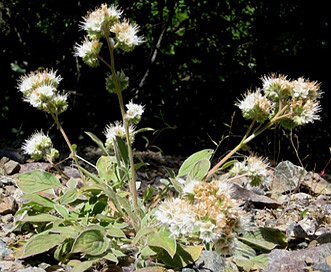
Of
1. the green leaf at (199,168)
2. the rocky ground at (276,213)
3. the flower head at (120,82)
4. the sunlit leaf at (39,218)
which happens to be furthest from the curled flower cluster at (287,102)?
the sunlit leaf at (39,218)

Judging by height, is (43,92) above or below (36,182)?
above

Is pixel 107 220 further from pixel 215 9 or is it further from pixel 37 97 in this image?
pixel 215 9

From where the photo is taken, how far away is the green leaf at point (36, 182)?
2.88m

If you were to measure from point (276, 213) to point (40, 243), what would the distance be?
148cm

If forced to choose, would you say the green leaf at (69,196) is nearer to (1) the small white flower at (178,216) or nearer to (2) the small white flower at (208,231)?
(1) the small white flower at (178,216)

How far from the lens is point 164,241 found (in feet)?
8.05

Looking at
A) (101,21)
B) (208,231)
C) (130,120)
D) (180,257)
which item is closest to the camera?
(208,231)

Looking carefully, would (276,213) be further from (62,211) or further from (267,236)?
(62,211)

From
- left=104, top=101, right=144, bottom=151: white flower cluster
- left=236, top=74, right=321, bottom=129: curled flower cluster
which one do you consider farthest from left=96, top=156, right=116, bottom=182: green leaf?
left=236, top=74, right=321, bottom=129: curled flower cluster

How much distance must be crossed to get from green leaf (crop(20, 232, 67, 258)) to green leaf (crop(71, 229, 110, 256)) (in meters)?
0.17

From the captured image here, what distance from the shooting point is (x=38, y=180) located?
9.64 ft

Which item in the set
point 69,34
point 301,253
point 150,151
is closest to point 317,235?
point 301,253

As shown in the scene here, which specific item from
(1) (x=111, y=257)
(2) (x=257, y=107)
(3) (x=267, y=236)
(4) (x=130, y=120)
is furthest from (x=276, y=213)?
(1) (x=111, y=257)

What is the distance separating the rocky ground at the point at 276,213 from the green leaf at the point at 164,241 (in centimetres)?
17
